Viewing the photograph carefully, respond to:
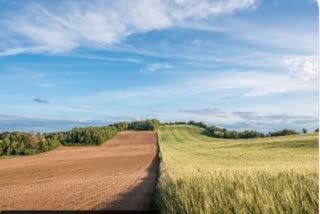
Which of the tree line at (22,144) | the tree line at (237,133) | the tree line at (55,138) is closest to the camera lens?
the tree line at (22,144)

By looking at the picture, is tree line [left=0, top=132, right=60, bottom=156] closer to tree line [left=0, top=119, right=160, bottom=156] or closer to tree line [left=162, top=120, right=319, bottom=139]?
tree line [left=0, top=119, right=160, bottom=156]

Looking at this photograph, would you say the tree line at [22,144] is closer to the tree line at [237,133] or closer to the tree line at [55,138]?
the tree line at [55,138]

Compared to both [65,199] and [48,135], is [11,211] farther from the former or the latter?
[48,135]

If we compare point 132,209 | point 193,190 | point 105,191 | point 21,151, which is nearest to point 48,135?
point 21,151

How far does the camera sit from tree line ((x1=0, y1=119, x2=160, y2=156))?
5694cm

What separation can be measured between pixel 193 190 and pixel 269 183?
4.70 feet

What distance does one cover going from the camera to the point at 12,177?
33.1 meters

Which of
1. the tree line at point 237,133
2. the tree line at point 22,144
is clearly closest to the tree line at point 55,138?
the tree line at point 22,144

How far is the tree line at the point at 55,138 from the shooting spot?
5694 centimetres

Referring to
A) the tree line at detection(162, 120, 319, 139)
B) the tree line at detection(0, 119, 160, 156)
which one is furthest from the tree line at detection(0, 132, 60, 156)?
the tree line at detection(162, 120, 319, 139)

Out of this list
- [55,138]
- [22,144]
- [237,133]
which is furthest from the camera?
[237,133]

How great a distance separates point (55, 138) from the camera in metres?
69.2

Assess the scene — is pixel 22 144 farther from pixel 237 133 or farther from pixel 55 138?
pixel 237 133

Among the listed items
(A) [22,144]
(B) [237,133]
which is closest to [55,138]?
(A) [22,144]
